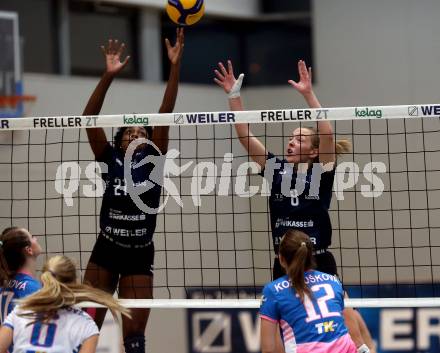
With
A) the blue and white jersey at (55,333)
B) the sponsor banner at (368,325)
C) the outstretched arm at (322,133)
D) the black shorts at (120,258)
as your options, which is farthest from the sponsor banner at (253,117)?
the sponsor banner at (368,325)

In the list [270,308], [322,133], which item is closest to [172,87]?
[322,133]

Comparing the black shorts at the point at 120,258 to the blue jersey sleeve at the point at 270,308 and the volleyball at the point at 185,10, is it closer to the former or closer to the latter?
the blue jersey sleeve at the point at 270,308

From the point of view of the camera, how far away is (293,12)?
629 inches

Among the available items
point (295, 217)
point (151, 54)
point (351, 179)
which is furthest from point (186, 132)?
point (295, 217)

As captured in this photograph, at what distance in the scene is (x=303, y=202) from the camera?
7219 millimetres

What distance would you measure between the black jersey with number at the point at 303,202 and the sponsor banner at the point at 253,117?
0.39 m

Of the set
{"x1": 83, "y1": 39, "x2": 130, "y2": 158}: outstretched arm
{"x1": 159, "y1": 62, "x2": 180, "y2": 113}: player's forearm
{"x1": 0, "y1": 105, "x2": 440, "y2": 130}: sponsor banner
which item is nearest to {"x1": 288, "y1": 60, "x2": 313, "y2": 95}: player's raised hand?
{"x1": 0, "y1": 105, "x2": 440, "y2": 130}: sponsor banner

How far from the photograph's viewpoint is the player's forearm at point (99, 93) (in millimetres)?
7645

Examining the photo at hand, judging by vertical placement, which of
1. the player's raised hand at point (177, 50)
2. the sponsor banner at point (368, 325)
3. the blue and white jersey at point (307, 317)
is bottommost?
the sponsor banner at point (368, 325)

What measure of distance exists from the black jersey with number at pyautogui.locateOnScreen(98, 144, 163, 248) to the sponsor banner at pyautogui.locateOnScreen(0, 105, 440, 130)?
235 millimetres

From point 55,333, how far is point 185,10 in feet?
11.0

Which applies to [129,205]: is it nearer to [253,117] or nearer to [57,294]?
[253,117]

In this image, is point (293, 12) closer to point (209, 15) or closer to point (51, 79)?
point (209, 15)

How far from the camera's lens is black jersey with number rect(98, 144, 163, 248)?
24.4ft
